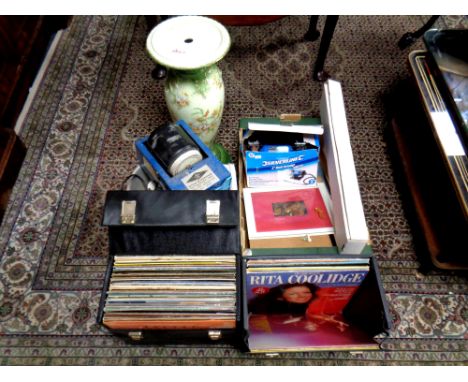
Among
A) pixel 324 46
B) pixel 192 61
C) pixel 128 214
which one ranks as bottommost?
pixel 128 214

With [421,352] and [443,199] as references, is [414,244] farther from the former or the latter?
[421,352]

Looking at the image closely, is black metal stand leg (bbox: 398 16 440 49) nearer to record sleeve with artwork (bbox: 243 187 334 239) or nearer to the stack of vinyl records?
record sleeve with artwork (bbox: 243 187 334 239)

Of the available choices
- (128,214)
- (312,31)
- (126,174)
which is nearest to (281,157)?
(128,214)

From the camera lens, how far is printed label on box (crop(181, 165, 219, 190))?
1.08 metres

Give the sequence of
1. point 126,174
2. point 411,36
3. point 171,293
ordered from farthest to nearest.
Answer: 1. point 411,36
2. point 126,174
3. point 171,293

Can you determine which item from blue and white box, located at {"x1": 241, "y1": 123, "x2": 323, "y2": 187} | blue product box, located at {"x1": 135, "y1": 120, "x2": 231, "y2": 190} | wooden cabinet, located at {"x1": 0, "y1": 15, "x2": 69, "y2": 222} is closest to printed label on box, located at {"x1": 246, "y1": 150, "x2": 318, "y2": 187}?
blue and white box, located at {"x1": 241, "y1": 123, "x2": 323, "y2": 187}

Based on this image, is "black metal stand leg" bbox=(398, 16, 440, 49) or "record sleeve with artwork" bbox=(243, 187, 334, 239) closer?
"record sleeve with artwork" bbox=(243, 187, 334, 239)

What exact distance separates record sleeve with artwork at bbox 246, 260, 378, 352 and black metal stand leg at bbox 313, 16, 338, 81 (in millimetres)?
1246

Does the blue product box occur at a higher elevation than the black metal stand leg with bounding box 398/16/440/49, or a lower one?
lower

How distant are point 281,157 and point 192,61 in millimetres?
436

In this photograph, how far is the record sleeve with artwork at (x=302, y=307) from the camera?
1.07m

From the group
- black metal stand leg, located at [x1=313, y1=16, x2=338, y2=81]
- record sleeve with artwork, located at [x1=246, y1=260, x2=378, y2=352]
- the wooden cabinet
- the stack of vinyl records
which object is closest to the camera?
the stack of vinyl records

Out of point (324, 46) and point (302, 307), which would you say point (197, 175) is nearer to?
point (302, 307)

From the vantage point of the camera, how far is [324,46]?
184 centimetres
